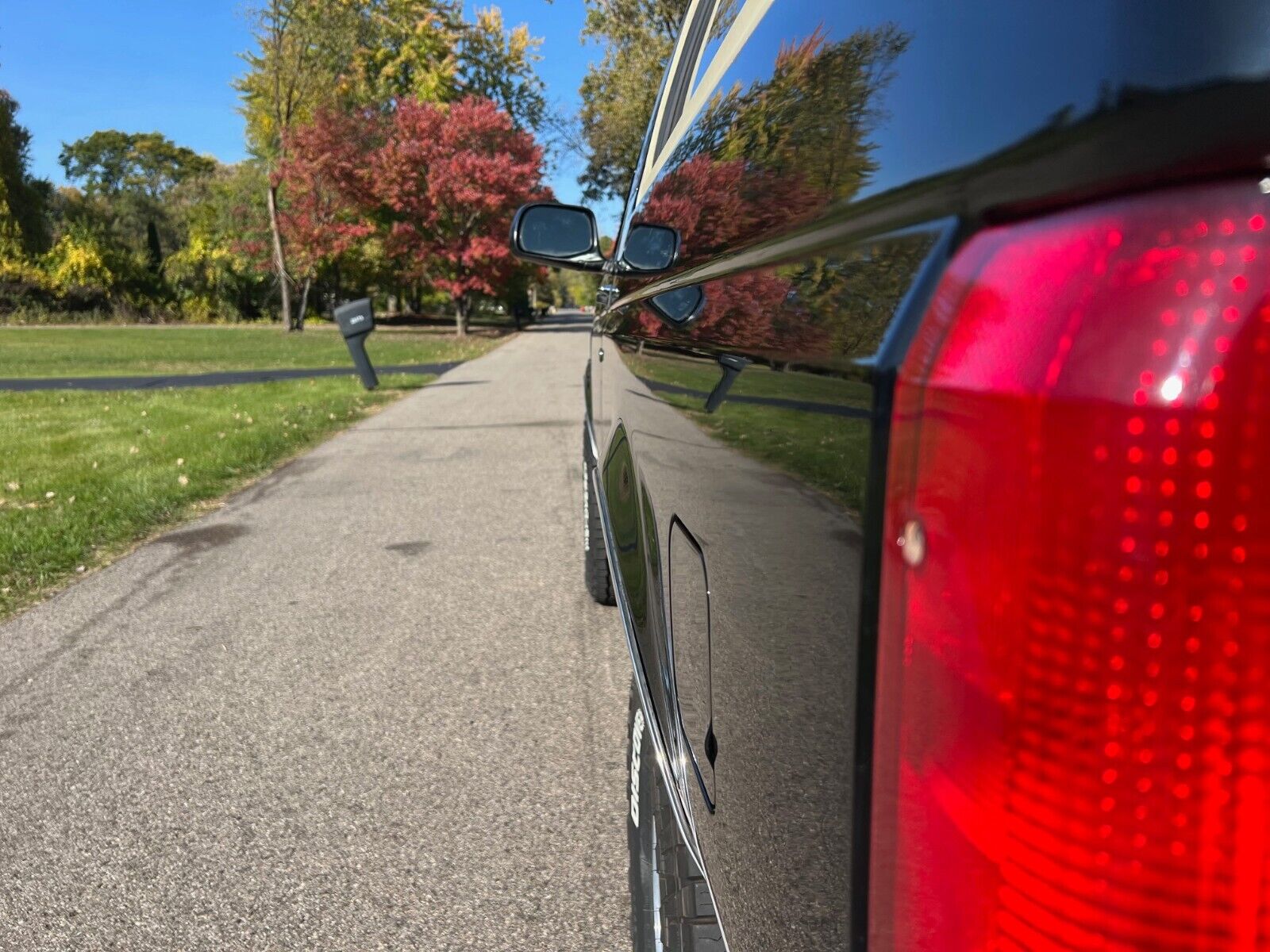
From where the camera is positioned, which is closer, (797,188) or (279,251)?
(797,188)

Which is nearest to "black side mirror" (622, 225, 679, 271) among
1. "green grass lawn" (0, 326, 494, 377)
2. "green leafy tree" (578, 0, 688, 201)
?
"green grass lawn" (0, 326, 494, 377)

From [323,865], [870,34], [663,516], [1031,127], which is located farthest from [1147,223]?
[323,865]

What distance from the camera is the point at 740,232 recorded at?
124 centimetres

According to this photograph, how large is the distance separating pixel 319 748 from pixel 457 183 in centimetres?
2675

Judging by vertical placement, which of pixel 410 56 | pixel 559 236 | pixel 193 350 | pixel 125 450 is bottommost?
pixel 125 450

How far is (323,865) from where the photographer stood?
2.65m

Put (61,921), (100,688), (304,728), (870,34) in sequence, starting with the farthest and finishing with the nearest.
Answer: (100,688) → (304,728) → (61,921) → (870,34)

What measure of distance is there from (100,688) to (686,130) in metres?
3.12

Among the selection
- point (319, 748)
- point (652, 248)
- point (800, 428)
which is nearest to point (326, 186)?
point (319, 748)

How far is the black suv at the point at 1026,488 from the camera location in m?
0.60

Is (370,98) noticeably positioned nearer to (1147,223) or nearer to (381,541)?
(381,541)

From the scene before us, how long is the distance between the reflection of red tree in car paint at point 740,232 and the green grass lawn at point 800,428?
0.04 metres

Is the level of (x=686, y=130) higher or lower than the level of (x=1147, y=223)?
higher

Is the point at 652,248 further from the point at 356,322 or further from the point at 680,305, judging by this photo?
the point at 356,322
